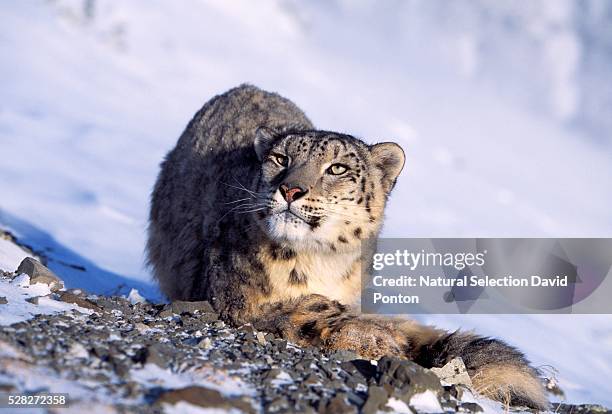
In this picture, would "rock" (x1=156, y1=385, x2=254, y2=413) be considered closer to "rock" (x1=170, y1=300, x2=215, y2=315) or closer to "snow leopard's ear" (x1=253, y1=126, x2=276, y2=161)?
"rock" (x1=170, y1=300, x2=215, y2=315)

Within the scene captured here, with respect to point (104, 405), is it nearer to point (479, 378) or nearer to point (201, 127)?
point (479, 378)

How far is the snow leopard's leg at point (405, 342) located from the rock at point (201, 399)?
1.94m

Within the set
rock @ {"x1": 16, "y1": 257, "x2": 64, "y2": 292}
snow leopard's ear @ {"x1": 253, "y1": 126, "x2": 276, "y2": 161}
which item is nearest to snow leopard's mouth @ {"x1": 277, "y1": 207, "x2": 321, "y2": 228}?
snow leopard's ear @ {"x1": 253, "y1": 126, "x2": 276, "y2": 161}

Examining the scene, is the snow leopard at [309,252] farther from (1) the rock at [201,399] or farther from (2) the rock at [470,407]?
(1) the rock at [201,399]

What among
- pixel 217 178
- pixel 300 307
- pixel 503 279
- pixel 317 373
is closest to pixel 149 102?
pixel 503 279

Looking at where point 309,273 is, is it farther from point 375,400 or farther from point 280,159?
point 375,400

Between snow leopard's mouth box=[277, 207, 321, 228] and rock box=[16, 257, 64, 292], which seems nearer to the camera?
rock box=[16, 257, 64, 292]

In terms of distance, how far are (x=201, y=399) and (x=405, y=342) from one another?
2.77 m

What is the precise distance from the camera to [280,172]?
6746 millimetres

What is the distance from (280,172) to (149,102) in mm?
18079

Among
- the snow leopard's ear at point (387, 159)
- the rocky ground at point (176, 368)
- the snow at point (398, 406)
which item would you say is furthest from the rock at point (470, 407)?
the snow leopard's ear at point (387, 159)

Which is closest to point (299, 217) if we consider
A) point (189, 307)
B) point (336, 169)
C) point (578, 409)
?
point (336, 169)

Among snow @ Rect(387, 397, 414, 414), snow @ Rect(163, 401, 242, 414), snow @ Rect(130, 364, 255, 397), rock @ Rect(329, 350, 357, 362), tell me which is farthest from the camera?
rock @ Rect(329, 350, 357, 362)

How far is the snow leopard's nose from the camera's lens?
6.21 m
